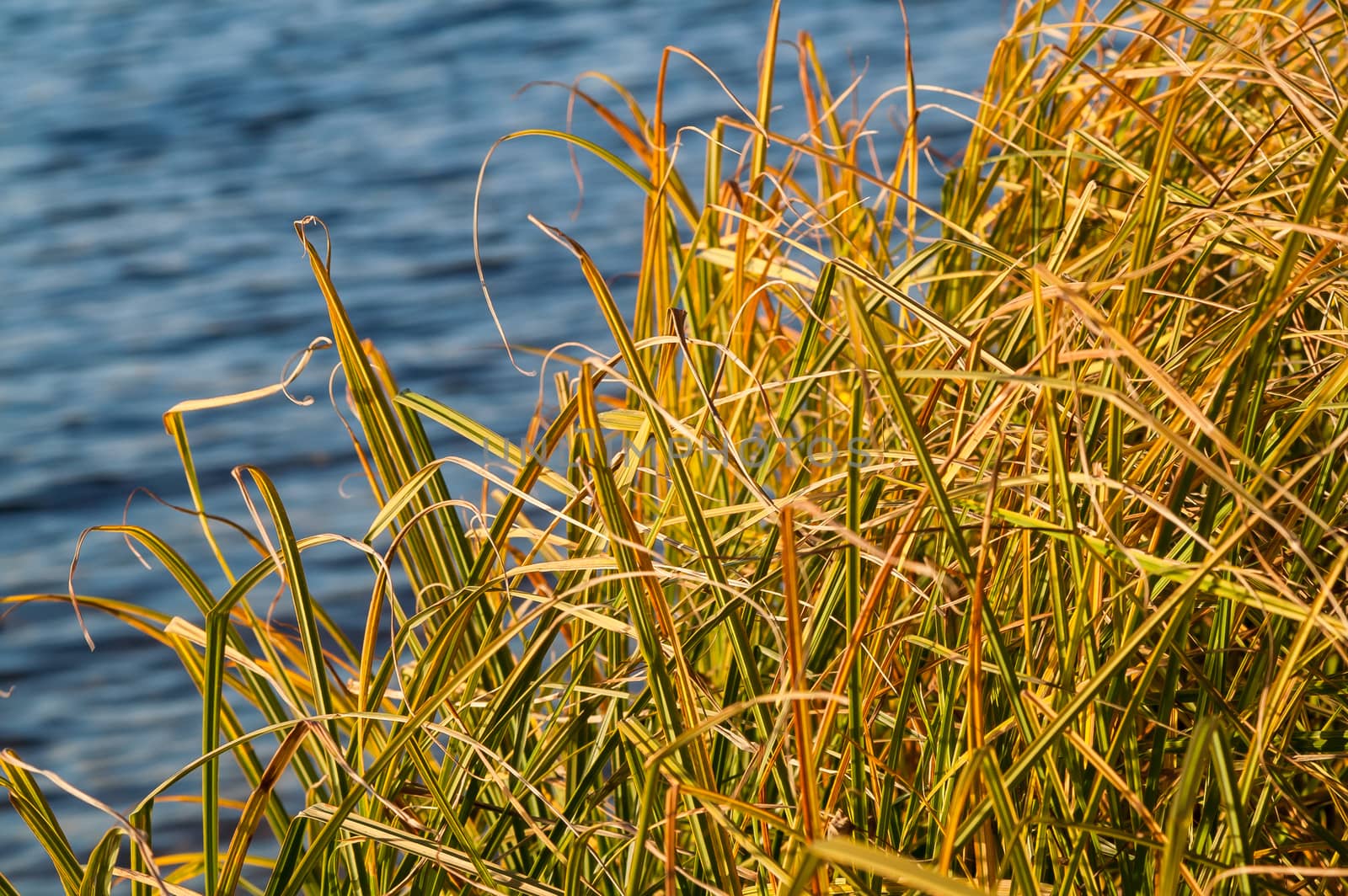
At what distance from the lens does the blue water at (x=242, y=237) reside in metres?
2.49

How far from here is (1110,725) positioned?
71cm

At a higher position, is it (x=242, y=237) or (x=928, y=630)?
(x=928, y=630)

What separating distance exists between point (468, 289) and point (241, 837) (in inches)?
113

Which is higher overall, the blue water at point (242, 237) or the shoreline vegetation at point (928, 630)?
the shoreline vegetation at point (928, 630)

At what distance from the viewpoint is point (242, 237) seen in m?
3.85

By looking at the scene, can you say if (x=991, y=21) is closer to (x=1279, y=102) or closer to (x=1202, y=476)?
(x=1279, y=102)

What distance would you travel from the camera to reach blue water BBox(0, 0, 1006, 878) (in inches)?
97.9

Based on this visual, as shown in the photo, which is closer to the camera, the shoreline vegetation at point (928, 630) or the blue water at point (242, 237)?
the shoreline vegetation at point (928, 630)

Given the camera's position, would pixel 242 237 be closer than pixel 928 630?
No

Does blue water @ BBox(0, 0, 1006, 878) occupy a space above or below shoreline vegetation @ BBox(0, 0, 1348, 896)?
below

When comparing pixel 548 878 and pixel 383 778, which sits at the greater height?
pixel 383 778

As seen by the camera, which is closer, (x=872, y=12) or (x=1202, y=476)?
(x=1202, y=476)

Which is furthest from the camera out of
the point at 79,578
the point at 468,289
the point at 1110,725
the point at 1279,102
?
the point at 468,289

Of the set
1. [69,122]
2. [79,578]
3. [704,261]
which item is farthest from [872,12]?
[704,261]
